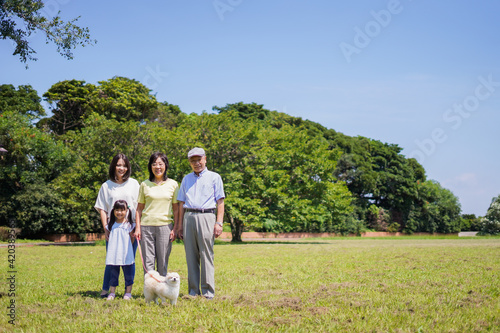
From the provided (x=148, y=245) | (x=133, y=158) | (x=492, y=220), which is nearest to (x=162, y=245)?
(x=148, y=245)

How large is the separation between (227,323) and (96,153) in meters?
21.8

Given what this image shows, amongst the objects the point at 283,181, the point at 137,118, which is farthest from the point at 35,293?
the point at 137,118

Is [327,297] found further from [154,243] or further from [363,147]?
[363,147]

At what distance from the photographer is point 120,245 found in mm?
6141

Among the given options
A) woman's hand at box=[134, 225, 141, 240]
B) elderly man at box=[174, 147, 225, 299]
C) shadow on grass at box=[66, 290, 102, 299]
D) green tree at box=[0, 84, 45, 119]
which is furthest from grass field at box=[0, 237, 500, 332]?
green tree at box=[0, 84, 45, 119]

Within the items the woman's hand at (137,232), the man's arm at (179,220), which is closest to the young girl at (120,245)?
the woman's hand at (137,232)

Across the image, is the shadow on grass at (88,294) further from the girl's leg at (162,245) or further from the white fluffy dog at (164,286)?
the white fluffy dog at (164,286)

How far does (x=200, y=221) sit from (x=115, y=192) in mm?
1296

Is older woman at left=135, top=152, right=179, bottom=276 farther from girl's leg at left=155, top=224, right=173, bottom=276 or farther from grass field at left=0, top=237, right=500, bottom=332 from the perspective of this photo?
grass field at left=0, top=237, right=500, bottom=332

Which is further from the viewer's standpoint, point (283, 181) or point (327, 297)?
point (283, 181)

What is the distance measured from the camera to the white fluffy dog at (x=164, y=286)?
18.0ft

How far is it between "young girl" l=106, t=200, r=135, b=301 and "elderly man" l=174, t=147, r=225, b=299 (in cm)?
68

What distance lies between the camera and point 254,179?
2620cm

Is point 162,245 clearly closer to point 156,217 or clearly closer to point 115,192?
point 156,217
